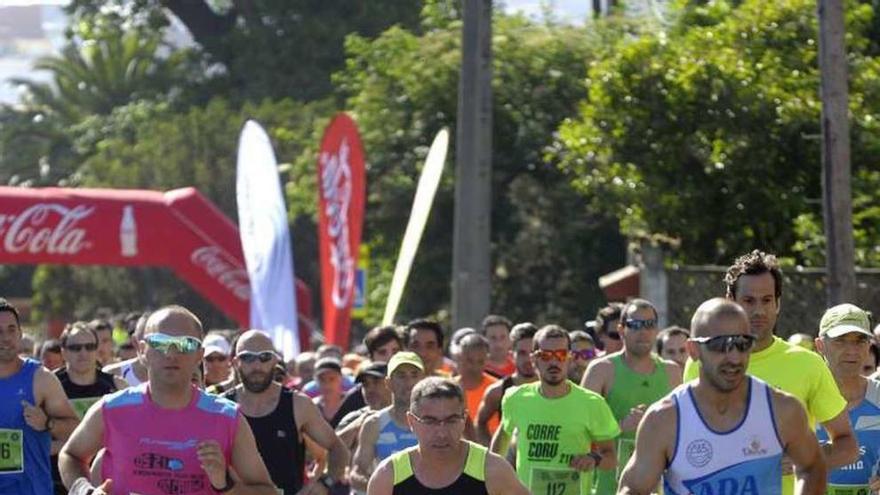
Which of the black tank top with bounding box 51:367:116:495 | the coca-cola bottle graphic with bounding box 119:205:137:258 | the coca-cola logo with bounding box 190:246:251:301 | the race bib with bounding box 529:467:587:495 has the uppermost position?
the coca-cola bottle graphic with bounding box 119:205:137:258

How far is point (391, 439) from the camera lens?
36.8ft

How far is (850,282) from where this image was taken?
1636 centimetres

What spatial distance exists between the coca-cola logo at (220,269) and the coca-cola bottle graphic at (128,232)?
86 centimetres

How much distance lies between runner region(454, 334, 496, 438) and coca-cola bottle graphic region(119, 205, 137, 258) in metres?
10.7

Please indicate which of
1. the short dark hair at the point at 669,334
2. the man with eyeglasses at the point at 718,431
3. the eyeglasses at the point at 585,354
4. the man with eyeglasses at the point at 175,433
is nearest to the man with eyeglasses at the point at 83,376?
the eyeglasses at the point at 585,354

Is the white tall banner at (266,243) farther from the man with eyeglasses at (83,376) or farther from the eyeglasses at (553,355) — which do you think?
the eyeglasses at (553,355)

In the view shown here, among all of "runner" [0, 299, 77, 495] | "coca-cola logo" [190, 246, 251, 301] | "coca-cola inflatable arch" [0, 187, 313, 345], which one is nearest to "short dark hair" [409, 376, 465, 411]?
"runner" [0, 299, 77, 495]

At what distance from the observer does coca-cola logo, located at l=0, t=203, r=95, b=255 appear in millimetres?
23531

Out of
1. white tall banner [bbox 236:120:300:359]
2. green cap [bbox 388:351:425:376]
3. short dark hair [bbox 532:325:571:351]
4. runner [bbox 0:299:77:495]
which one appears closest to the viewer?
runner [bbox 0:299:77:495]

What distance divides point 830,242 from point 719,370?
30.9 ft

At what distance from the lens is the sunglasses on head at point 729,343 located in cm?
706

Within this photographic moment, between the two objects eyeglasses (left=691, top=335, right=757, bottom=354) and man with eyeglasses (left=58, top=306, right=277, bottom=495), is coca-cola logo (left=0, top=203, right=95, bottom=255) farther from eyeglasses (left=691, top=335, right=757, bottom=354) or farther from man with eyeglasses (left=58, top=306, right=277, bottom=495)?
eyeglasses (left=691, top=335, right=757, bottom=354)

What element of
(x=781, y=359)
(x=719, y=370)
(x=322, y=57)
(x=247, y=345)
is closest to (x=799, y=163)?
(x=247, y=345)

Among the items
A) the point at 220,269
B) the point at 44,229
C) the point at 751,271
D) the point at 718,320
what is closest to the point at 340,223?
the point at 220,269
